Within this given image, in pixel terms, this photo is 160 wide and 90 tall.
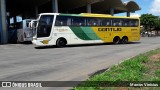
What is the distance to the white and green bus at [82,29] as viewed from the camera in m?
25.2

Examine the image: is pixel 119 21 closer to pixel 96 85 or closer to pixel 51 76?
pixel 51 76

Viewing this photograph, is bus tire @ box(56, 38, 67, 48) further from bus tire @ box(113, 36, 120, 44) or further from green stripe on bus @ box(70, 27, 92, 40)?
bus tire @ box(113, 36, 120, 44)

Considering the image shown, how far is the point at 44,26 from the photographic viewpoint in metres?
25.1

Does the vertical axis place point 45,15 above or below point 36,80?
above

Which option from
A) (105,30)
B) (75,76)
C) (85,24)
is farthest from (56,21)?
(75,76)

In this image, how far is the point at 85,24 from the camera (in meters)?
27.7

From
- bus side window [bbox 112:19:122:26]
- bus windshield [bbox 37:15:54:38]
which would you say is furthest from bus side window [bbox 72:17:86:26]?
bus side window [bbox 112:19:122:26]

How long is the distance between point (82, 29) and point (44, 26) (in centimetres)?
369

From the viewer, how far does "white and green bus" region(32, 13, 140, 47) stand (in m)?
25.2

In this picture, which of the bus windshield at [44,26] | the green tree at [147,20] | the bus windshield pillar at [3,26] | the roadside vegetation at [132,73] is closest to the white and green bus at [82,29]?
the bus windshield at [44,26]

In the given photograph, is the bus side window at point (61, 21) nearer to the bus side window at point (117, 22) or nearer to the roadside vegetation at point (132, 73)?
the bus side window at point (117, 22)

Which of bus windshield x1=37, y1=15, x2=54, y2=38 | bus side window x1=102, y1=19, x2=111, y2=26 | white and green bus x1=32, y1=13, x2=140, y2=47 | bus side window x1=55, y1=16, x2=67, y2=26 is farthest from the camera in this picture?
bus side window x1=102, y1=19, x2=111, y2=26

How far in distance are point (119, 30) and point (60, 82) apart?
21.6 metres

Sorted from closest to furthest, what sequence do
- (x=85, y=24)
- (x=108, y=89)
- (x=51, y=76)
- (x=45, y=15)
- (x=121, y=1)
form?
(x=108, y=89), (x=51, y=76), (x=45, y=15), (x=85, y=24), (x=121, y=1)
